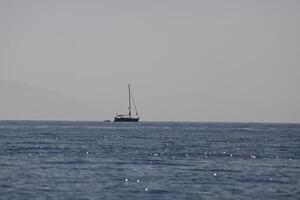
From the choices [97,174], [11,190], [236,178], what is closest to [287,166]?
[236,178]

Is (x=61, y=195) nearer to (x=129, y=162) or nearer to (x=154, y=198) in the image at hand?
(x=154, y=198)

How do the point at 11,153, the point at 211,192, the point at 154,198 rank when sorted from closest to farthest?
the point at 154,198
the point at 211,192
the point at 11,153

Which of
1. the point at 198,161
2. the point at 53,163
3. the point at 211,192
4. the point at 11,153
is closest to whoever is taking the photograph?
the point at 211,192

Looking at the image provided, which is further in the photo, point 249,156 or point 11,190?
point 249,156

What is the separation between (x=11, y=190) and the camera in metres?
50.2

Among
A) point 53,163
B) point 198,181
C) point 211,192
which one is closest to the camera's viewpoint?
point 211,192

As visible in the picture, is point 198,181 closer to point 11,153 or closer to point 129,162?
point 129,162

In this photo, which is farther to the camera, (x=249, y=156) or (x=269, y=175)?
(x=249, y=156)

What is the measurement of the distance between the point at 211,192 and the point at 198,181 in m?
6.12

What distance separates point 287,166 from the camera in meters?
72.9

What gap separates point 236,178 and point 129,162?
18.0 meters

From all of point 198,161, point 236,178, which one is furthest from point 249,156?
point 236,178

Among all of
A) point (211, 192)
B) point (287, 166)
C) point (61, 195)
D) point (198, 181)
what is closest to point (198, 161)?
point (287, 166)

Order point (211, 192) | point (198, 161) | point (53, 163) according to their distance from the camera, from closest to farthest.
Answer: point (211, 192) < point (53, 163) < point (198, 161)
